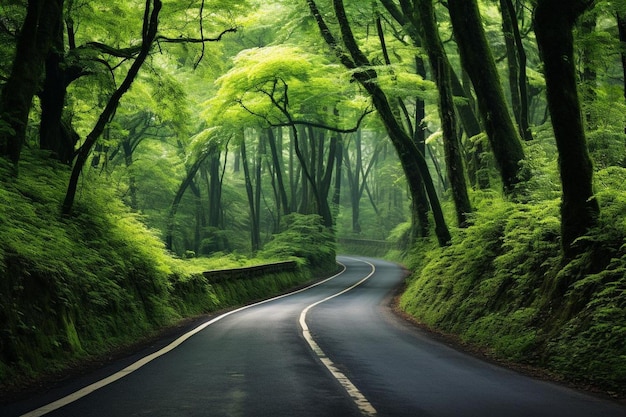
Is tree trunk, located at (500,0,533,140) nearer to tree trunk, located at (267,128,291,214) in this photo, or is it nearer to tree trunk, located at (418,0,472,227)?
tree trunk, located at (418,0,472,227)

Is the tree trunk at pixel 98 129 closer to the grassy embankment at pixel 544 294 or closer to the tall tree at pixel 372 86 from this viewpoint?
the tall tree at pixel 372 86

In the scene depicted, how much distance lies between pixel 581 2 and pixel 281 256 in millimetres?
28313

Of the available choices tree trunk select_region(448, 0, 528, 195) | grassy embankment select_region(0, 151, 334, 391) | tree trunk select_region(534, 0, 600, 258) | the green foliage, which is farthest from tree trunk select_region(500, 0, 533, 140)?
the green foliage

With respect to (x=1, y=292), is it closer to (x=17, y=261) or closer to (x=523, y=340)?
(x=17, y=261)

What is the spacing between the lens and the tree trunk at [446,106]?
1878cm

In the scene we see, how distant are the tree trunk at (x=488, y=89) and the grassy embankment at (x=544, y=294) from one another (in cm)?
111

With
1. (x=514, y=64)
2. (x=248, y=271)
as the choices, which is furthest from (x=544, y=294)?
(x=248, y=271)

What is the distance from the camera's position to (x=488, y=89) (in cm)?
1593

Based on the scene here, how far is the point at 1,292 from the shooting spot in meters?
8.20

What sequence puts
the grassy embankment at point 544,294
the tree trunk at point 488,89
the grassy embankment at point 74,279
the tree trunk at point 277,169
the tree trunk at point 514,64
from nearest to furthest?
the grassy embankment at point 74,279 → the grassy embankment at point 544,294 → the tree trunk at point 488,89 → the tree trunk at point 514,64 → the tree trunk at point 277,169

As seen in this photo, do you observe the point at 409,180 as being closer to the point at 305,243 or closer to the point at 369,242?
the point at 305,243

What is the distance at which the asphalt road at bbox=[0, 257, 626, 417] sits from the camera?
6.05 metres

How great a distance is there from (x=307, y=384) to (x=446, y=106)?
13.4m

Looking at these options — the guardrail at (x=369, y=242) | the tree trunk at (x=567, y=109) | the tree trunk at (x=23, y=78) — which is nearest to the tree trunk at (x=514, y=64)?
the tree trunk at (x=567, y=109)
